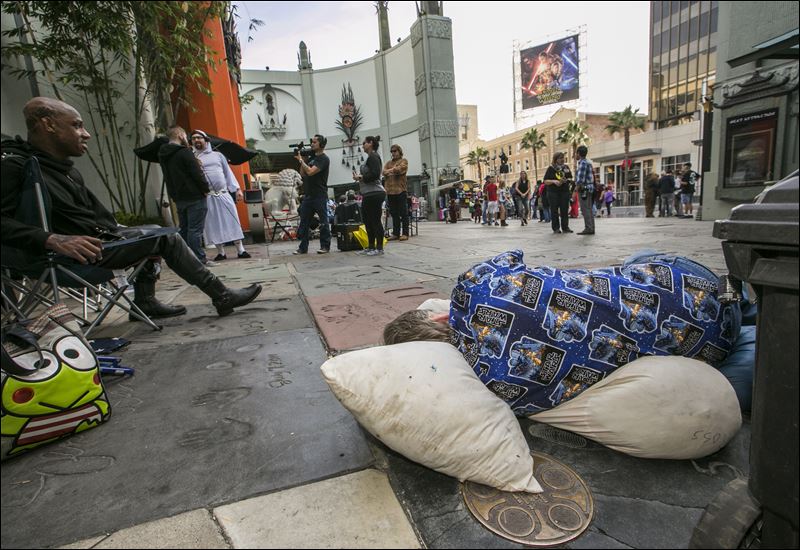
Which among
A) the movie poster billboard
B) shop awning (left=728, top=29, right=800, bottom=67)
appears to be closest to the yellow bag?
shop awning (left=728, top=29, right=800, bottom=67)

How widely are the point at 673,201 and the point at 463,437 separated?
53.9ft

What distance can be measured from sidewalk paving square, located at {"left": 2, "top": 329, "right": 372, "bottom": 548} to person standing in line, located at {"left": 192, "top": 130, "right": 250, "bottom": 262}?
15.4 feet

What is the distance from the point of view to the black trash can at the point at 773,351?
72 centimetres

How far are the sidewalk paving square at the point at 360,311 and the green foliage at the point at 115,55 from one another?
180 inches

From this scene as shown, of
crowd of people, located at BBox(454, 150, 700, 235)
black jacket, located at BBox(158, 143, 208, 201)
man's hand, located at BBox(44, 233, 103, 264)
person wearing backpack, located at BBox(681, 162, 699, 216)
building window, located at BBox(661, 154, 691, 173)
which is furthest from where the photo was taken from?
building window, located at BBox(661, 154, 691, 173)

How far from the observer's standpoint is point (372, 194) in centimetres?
614

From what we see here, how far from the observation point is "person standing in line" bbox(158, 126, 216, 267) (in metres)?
4.92

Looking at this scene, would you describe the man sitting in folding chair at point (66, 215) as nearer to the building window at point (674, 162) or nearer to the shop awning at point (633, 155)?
the building window at point (674, 162)

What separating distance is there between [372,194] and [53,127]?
424 centimetres

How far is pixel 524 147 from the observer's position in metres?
51.8

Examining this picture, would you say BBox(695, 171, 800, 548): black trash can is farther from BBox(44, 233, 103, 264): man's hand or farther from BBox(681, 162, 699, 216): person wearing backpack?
BBox(681, 162, 699, 216): person wearing backpack

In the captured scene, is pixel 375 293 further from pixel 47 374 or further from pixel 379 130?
pixel 379 130

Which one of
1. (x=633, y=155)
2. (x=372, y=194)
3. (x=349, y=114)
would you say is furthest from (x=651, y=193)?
(x=349, y=114)

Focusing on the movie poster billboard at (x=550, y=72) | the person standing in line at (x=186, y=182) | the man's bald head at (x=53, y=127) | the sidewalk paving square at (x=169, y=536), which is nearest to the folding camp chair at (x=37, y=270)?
the man's bald head at (x=53, y=127)
